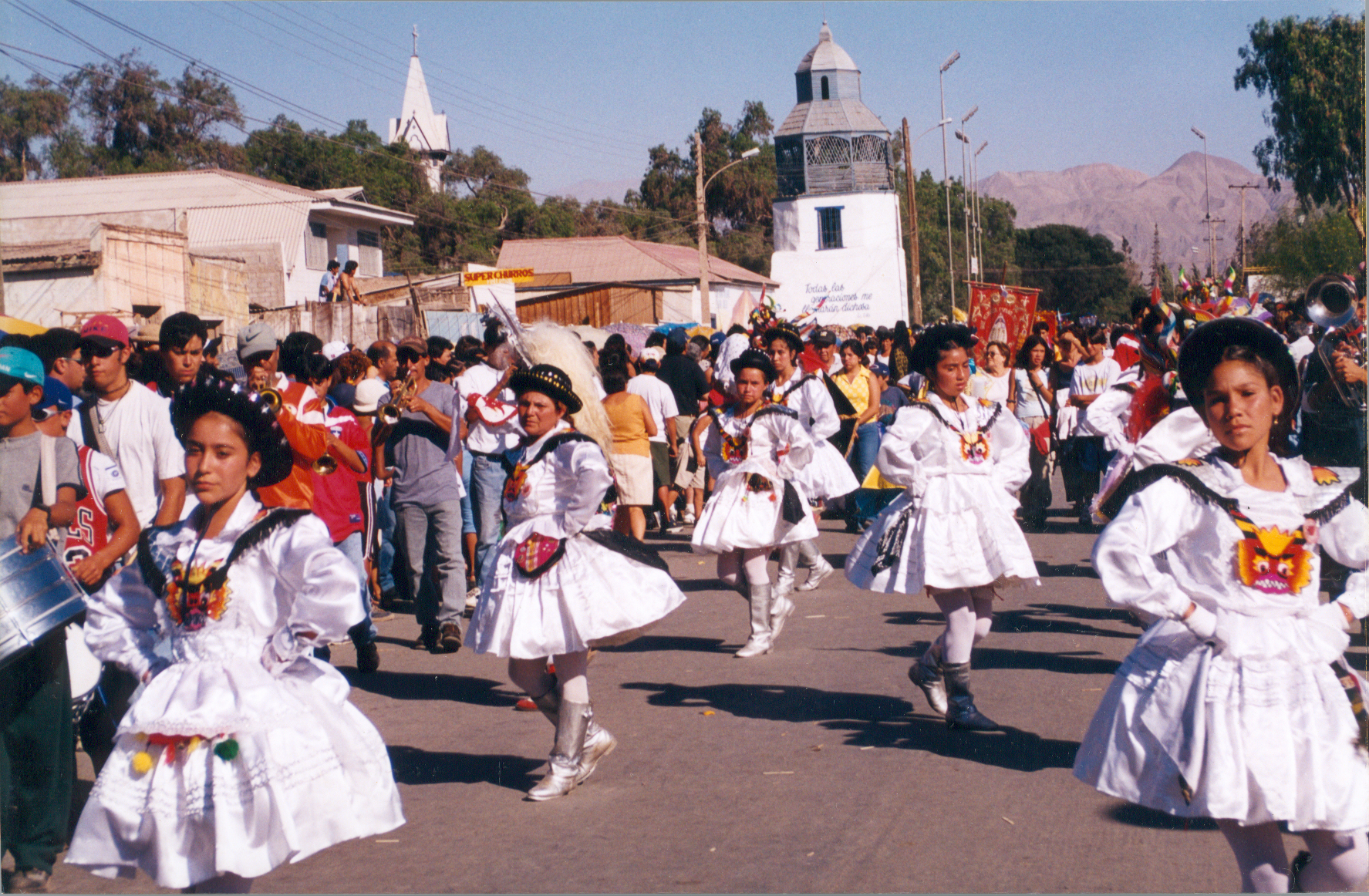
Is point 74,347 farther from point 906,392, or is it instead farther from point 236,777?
point 906,392

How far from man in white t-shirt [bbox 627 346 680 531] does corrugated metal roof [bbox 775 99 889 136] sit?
57.9 m

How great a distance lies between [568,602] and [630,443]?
606cm

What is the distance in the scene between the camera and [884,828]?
5.19 metres

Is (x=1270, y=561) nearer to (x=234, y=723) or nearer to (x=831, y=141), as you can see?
(x=234, y=723)

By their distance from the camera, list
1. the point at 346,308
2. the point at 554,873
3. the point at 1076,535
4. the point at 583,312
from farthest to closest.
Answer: the point at 583,312 → the point at 346,308 → the point at 1076,535 → the point at 554,873

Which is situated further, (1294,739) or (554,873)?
(554,873)

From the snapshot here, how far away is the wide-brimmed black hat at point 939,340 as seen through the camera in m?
6.84

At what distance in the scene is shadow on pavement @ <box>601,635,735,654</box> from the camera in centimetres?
895

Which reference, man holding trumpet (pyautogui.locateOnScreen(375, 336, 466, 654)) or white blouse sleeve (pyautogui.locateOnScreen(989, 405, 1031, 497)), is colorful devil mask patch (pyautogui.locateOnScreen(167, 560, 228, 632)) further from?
man holding trumpet (pyautogui.locateOnScreen(375, 336, 466, 654))

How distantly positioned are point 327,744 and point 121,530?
6.12 ft

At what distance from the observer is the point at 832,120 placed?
234 feet

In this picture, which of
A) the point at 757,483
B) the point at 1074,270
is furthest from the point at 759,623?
the point at 1074,270

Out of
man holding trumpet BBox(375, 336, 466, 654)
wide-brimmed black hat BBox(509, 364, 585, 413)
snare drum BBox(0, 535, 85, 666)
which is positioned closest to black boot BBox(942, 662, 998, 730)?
wide-brimmed black hat BBox(509, 364, 585, 413)

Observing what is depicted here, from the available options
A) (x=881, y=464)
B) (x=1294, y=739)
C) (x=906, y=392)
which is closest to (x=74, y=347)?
(x=881, y=464)
